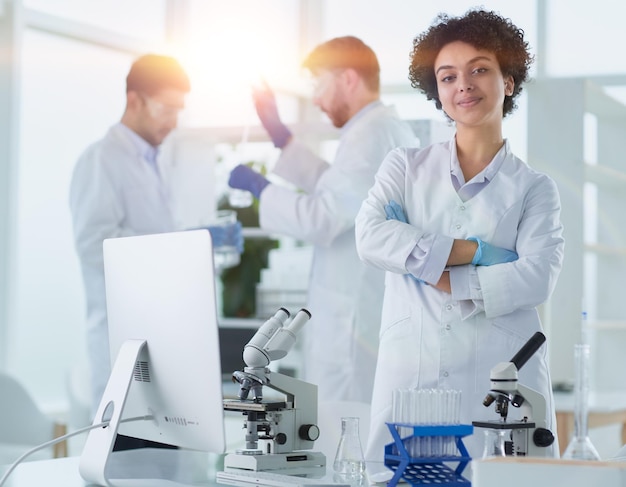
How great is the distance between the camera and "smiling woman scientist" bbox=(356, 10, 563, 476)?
6.73 feet

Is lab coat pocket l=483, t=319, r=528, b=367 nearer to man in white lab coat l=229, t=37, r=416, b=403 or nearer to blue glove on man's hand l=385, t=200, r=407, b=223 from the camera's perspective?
blue glove on man's hand l=385, t=200, r=407, b=223

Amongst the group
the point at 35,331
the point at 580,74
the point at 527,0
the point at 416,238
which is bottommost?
the point at 35,331

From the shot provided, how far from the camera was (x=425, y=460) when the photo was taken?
142 centimetres

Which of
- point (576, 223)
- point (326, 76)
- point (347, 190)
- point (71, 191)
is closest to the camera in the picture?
point (347, 190)

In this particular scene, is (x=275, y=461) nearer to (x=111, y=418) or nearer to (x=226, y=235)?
(x=111, y=418)

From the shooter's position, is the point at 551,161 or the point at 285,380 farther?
the point at 551,161

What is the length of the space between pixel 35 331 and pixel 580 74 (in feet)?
10.3

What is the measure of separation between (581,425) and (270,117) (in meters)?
2.10

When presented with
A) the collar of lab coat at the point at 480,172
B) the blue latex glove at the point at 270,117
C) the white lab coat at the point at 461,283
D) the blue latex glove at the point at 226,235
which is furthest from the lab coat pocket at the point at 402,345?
the blue latex glove at the point at 226,235

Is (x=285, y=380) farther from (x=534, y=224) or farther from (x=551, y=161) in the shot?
(x=551, y=161)

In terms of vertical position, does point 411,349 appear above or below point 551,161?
below

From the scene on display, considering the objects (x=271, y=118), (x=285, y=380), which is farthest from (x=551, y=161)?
(x=285, y=380)

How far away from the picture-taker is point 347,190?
3006 millimetres

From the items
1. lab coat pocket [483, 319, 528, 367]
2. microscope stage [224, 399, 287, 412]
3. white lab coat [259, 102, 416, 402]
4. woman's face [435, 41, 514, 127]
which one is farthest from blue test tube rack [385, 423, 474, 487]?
white lab coat [259, 102, 416, 402]
